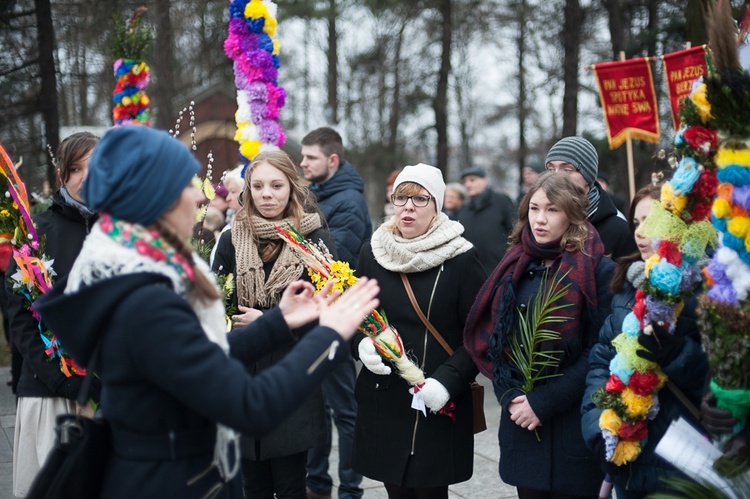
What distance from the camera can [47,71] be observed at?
1048 cm

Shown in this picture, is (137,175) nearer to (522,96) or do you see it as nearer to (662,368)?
(662,368)

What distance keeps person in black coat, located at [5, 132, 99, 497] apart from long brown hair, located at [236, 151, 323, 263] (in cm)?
79

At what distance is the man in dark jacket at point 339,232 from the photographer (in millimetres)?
5477

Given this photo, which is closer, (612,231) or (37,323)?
(37,323)

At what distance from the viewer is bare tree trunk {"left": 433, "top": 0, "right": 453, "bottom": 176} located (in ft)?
58.3

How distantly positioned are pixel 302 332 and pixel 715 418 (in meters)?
2.16

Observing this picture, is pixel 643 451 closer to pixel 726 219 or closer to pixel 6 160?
pixel 726 219

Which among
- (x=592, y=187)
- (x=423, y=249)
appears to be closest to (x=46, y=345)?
(x=423, y=249)

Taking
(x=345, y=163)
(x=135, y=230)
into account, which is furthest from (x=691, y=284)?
(x=345, y=163)

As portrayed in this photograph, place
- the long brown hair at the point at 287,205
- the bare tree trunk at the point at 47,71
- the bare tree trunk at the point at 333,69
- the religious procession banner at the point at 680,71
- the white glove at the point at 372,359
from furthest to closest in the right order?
the bare tree trunk at the point at 333,69
the bare tree trunk at the point at 47,71
the religious procession banner at the point at 680,71
the long brown hair at the point at 287,205
the white glove at the point at 372,359

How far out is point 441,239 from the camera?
409 centimetres

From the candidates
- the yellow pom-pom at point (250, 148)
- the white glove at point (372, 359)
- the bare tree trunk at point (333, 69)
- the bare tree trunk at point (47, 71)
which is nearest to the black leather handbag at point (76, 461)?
the white glove at point (372, 359)

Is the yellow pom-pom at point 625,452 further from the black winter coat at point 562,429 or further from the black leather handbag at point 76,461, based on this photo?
the black leather handbag at point 76,461

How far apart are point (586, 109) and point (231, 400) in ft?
70.0
